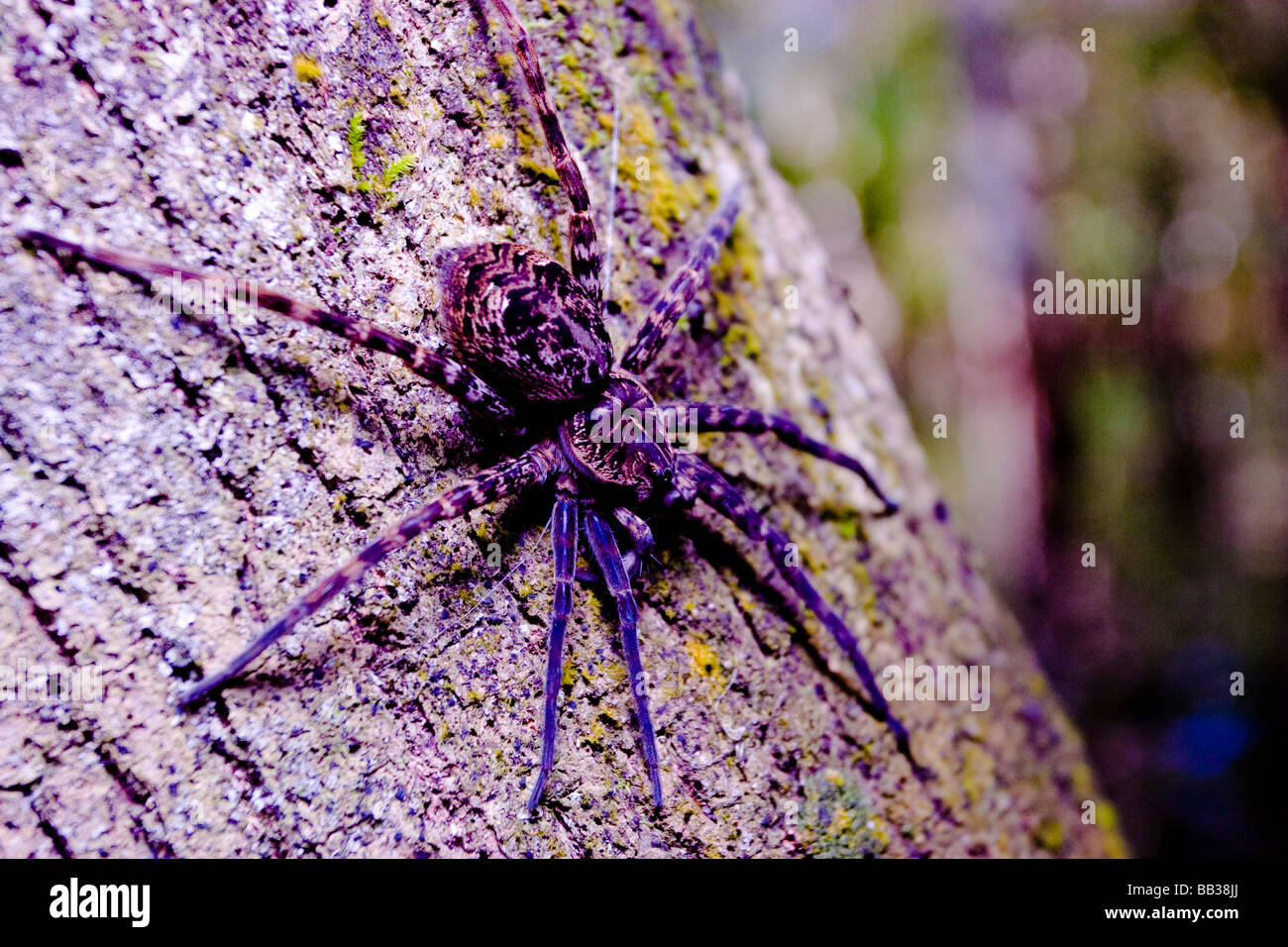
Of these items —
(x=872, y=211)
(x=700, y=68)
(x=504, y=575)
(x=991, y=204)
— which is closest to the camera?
(x=504, y=575)

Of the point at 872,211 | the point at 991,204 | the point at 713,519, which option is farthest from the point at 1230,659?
the point at 713,519

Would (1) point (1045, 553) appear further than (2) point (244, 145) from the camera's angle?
Yes

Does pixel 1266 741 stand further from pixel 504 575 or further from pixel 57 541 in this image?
pixel 57 541

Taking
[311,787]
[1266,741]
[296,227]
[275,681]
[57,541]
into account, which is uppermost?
[296,227]

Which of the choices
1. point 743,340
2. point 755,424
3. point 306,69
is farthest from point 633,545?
point 306,69

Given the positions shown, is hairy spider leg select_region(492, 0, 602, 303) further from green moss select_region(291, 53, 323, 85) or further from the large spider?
green moss select_region(291, 53, 323, 85)

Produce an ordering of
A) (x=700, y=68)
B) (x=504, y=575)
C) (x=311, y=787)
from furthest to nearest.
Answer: (x=700, y=68) → (x=504, y=575) → (x=311, y=787)

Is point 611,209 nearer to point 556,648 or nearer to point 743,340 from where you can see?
point 743,340

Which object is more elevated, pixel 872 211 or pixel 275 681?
pixel 872 211

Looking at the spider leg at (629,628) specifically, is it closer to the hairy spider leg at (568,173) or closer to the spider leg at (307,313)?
the spider leg at (307,313)
